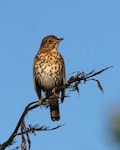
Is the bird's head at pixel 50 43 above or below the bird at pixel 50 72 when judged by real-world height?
above

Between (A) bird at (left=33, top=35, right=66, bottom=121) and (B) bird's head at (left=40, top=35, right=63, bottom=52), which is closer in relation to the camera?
(A) bird at (left=33, top=35, right=66, bottom=121)

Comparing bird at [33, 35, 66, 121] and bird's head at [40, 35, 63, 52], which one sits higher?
bird's head at [40, 35, 63, 52]

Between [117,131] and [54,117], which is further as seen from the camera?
[54,117]

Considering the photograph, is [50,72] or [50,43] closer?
[50,72]

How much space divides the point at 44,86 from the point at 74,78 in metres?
5.28

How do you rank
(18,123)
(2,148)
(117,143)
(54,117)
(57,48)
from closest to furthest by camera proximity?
(117,143) < (2,148) < (18,123) < (54,117) < (57,48)

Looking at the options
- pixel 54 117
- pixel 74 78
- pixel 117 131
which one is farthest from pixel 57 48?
pixel 117 131

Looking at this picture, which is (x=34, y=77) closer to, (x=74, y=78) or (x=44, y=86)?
(x=44, y=86)

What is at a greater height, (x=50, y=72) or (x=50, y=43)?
(x=50, y=43)

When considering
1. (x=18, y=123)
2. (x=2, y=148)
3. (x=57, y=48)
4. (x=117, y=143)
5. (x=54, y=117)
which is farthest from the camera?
(x=57, y=48)

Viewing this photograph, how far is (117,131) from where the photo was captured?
3230 millimetres

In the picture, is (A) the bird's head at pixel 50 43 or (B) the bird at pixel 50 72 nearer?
(B) the bird at pixel 50 72

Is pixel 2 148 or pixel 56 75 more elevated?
pixel 56 75

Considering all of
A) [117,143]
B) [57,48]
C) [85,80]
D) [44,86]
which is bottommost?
[117,143]
